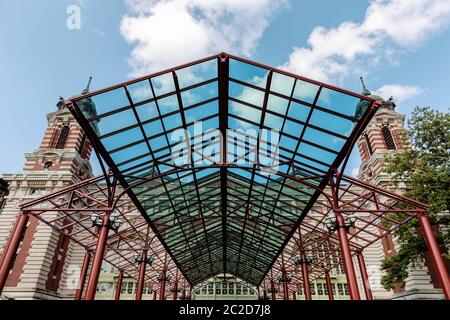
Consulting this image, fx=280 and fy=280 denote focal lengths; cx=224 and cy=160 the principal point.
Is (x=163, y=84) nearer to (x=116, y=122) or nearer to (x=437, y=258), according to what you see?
(x=116, y=122)

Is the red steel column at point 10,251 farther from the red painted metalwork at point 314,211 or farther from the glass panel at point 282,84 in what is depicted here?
the glass panel at point 282,84

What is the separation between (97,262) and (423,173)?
1829 centimetres

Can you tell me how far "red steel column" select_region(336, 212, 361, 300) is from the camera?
8945mm

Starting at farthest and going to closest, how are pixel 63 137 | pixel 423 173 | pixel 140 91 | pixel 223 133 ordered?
pixel 63 137 < pixel 423 173 < pixel 223 133 < pixel 140 91

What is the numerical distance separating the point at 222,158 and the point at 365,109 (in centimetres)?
632

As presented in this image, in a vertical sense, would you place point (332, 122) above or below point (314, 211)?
below

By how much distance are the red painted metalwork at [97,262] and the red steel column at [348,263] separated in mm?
8376

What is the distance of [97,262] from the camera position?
9.73 metres

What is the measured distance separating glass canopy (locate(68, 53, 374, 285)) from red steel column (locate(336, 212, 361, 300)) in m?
2.12

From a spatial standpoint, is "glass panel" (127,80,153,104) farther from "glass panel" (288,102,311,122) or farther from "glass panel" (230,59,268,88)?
"glass panel" (288,102,311,122)

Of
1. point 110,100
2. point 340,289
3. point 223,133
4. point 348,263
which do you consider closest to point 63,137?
point 223,133
